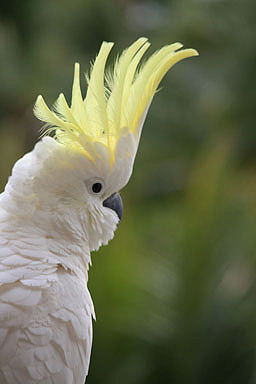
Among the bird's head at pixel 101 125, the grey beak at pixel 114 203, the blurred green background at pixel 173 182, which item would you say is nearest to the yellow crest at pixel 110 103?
the bird's head at pixel 101 125

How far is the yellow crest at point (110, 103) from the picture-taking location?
131cm

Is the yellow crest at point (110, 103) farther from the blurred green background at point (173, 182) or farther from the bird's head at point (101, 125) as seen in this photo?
the blurred green background at point (173, 182)

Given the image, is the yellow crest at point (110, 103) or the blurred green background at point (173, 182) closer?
the yellow crest at point (110, 103)

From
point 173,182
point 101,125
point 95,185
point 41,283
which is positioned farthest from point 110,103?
point 173,182

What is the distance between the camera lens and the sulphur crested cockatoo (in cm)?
126

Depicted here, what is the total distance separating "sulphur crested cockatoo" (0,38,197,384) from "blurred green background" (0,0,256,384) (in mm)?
1372

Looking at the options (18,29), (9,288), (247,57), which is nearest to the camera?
(9,288)

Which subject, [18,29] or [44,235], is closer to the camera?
[44,235]

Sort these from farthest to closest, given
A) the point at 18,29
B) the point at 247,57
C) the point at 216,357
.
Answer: the point at 247,57 → the point at 18,29 → the point at 216,357

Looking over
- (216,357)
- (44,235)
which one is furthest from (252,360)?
(44,235)

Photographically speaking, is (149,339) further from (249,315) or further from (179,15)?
(179,15)

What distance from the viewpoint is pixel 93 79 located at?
1.31 metres

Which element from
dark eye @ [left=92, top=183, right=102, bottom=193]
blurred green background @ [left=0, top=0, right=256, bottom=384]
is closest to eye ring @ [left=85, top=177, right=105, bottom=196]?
dark eye @ [left=92, top=183, right=102, bottom=193]

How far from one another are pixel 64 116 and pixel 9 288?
40 centimetres
